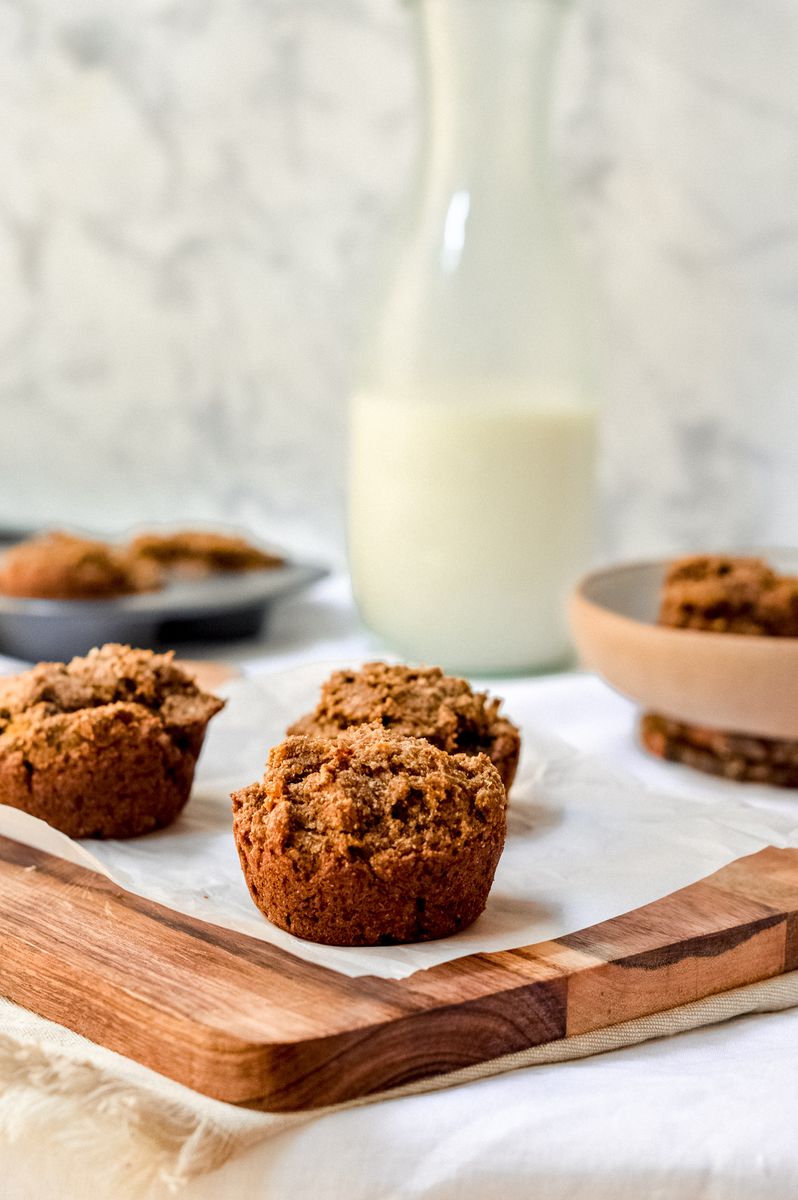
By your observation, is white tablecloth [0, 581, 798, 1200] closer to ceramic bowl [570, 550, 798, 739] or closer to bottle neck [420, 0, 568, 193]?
ceramic bowl [570, 550, 798, 739]

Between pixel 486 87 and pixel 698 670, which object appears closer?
pixel 698 670

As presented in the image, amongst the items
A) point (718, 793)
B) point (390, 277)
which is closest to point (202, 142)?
point (390, 277)

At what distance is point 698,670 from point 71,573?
842mm

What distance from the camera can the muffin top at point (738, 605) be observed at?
3.95ft

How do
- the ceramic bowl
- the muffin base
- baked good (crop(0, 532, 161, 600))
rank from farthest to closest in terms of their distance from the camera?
baked good (crop(0, 532, 161, 600)) → the ceramic bowl → the muffin base

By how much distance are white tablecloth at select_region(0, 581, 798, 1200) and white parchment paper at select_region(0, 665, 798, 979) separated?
96 millimetres

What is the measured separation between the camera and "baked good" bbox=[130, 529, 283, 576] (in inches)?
74.4

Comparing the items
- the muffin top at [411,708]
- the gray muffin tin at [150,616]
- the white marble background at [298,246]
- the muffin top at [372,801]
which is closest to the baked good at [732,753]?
the muffin top at [411,708]

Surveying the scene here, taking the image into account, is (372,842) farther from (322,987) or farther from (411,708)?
(411,708)

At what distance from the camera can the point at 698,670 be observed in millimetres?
1153

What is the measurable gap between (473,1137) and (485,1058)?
7 cm

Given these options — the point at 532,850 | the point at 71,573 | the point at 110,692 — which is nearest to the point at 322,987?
the point at 532,850

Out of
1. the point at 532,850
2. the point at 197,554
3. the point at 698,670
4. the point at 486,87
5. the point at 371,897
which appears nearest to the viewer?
the point at 371,897

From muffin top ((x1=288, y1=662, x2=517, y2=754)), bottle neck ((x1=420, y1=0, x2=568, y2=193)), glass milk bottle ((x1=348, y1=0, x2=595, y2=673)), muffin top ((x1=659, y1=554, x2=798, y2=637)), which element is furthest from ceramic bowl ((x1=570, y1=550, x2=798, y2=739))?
bottle neck ((x1=420, y1=0, x2=568, y2=193))
